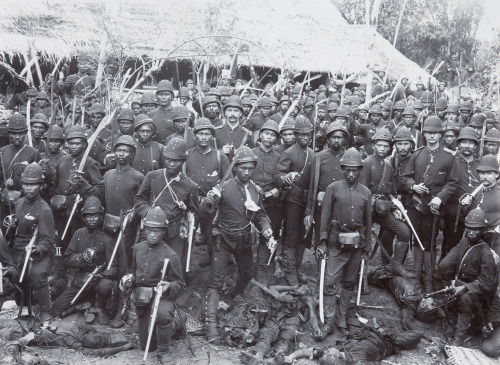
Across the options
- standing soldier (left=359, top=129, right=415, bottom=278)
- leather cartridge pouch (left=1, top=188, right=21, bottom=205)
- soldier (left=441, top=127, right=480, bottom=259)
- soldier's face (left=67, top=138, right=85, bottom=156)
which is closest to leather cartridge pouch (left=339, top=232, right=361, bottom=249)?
standing soldier (left=359, top=129, right=415, bottom=278)

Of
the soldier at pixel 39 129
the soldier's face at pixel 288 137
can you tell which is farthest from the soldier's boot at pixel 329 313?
the soldier at pixel 39 129

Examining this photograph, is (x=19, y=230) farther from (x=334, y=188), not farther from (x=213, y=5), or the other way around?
(x=213, y=5)

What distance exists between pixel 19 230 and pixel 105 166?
2.00m

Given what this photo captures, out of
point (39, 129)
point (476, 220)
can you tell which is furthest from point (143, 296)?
point (476, 220)

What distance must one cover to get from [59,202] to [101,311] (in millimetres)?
1726

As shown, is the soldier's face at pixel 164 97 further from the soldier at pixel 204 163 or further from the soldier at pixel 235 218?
the soldier at pixel 235 218

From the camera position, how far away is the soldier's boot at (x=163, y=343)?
653 cm

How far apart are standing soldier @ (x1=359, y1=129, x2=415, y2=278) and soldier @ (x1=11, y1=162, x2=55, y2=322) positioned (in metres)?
4.55

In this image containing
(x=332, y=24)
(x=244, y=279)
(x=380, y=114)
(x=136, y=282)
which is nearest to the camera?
(x=136, y=282)

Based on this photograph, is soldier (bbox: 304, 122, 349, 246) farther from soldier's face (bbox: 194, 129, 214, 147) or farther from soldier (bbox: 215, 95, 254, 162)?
soldier's face (bbox: 194, 129, 214, 147)

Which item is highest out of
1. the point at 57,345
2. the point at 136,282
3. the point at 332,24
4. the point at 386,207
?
the point at 332,24

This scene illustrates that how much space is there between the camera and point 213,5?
19734 mm

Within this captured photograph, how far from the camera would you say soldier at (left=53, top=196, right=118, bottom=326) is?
24.7 ft

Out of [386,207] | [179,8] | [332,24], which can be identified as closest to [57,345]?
[386,207]
